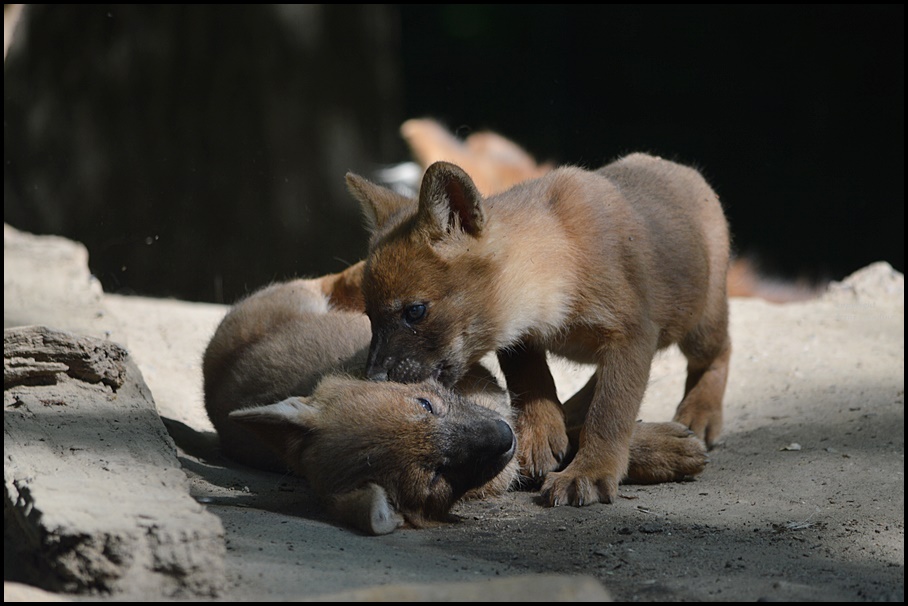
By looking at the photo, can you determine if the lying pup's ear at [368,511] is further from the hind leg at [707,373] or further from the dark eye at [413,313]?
the hind leg at [707,373]

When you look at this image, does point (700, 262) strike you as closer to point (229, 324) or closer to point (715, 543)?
point (715, 543)

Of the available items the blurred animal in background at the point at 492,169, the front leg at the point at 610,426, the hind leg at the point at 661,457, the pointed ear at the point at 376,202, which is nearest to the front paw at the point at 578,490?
the front leg at the point at 610,426

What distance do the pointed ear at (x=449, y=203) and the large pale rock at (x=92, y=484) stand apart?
1.30 metres

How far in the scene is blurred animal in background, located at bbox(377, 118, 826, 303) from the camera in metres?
7.39

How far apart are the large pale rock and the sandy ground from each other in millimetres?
177

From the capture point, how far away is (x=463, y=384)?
4.31 m

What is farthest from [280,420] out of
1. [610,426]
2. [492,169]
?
[492,169]

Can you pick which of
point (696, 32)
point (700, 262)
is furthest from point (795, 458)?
point (696, 32)

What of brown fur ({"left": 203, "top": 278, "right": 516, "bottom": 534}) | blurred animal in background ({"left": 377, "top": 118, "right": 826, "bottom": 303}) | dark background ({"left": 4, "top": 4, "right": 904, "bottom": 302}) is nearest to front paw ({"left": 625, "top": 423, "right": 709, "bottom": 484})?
brown fur ({"left": 203, "top": 278, "right": 516, "bottom": 534})

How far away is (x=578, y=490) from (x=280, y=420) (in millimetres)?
1183

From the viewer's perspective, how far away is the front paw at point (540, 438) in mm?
4230

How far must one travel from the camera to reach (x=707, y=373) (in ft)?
17.0

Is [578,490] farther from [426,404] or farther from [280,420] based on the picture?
[280,420]

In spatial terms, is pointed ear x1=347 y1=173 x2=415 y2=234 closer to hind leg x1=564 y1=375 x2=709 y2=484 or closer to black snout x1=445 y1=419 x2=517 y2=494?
black snout x1=445 y1=419 x2=517 y2=494
